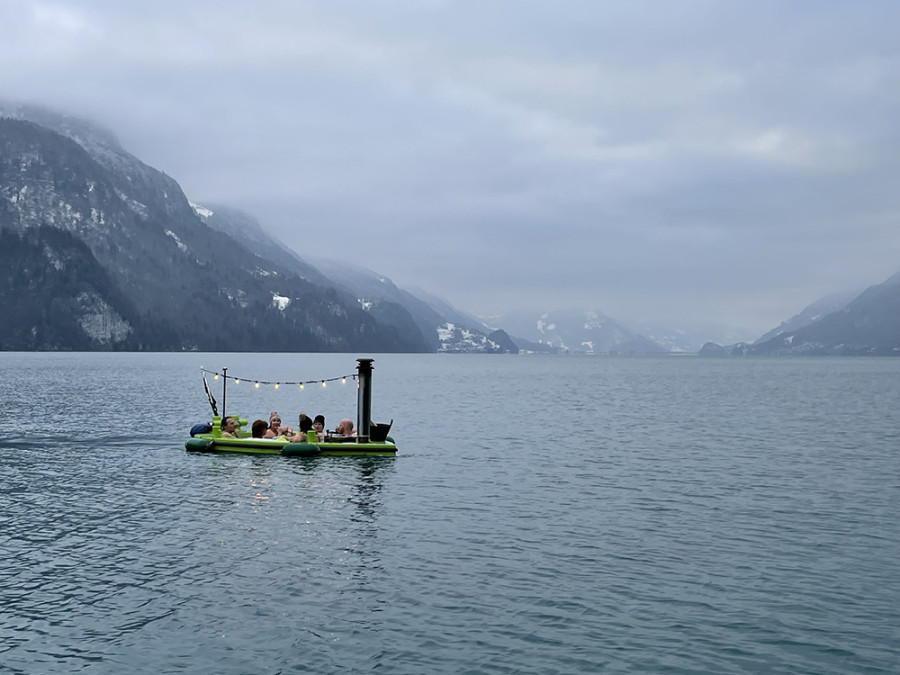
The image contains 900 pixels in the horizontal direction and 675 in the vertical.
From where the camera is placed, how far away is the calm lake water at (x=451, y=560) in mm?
18188

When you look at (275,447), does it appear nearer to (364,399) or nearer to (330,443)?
(330,443)

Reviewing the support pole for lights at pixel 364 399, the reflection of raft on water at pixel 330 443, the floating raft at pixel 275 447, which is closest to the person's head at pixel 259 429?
the reflection of raft on water at pixel 330 443

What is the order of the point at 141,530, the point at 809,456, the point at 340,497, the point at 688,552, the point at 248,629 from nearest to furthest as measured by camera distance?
the point at 248,629, the point at 688,552, the point at 141,530, the point at 340,497, the point at 809,456

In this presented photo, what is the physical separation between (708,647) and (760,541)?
1111 cm

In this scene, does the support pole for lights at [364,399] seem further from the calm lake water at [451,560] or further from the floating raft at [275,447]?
the calm lake water at [451,560]

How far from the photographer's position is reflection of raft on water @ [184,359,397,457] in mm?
48938

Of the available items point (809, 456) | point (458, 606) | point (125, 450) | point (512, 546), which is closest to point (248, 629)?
point (458, 606)

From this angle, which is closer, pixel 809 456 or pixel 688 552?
pixel 688 552

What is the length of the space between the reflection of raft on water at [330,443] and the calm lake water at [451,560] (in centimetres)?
83

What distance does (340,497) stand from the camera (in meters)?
37.1

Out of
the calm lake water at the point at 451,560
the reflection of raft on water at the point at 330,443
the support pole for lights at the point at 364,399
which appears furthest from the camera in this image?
the support pole for lights at the point at 364,399

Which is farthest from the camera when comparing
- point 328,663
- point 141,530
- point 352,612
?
point 141,530

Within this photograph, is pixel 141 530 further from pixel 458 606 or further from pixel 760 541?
pixel 760 541

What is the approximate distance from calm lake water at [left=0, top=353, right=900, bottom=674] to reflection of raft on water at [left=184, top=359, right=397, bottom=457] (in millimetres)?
832
